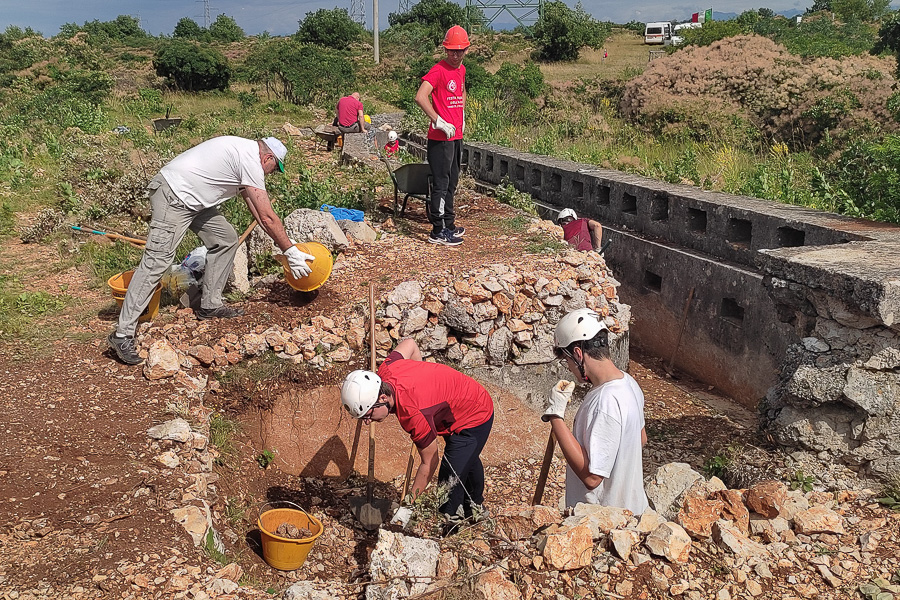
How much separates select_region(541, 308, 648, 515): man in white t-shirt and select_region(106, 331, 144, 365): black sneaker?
120 inches

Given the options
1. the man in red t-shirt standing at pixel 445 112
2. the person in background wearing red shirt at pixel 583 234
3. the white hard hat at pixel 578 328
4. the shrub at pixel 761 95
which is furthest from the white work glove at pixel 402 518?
the shrub at pixel 761 95

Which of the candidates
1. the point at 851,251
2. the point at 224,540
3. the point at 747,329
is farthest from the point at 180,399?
the point at 747,329

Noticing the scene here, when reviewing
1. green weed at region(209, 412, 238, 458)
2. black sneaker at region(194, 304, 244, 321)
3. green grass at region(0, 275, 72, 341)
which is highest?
black sneaker at region(194, 304, 244, 321)

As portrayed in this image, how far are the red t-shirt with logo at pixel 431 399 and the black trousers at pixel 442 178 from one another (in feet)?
8.79

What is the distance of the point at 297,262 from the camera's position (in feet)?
15.8

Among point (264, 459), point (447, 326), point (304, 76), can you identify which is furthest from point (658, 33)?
point (264, 459)

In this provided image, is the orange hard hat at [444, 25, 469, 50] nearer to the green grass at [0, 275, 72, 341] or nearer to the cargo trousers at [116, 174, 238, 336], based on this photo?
the cargo trousers at [116, 174, 238, 336]

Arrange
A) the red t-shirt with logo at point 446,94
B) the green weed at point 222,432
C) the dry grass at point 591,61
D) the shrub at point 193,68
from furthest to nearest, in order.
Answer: the dry grass at point 591,61 < the shrub at point 193,68 < the red t-shirt with logo at point 446,94 < the green weed at point 222,432

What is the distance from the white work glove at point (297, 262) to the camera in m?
4.79

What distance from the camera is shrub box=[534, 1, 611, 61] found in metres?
28.5

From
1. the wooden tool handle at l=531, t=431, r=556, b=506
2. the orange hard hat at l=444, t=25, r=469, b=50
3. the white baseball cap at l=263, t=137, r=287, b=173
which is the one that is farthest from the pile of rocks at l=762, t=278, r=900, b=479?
the orange hard hat at l=444, t=25, r=469, b=50

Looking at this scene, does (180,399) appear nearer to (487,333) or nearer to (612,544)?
(487,333)

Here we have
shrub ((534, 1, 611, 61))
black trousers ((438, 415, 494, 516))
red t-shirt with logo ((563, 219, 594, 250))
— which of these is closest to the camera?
black trousers ((438, 415, 494, 516))

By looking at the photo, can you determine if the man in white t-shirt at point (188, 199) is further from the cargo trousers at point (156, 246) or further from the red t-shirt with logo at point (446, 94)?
the red t-shirt with logo at point (446, 94)
